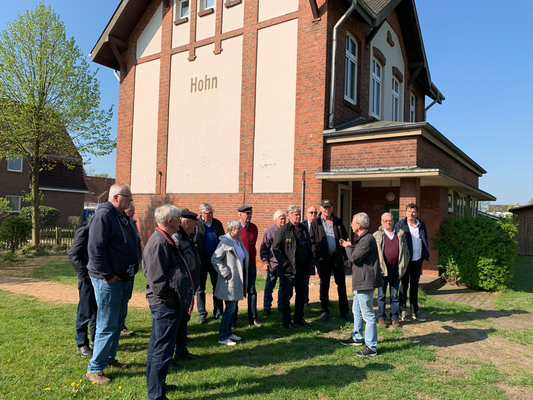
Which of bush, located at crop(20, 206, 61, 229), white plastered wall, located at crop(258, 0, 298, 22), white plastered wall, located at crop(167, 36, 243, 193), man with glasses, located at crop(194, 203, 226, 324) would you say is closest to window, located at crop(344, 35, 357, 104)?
white plastered wall, located at crop(258, 0, 298, 22)

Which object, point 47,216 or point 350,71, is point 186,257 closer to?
point 350,71

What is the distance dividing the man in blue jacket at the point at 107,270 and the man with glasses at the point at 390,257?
13.0 ft

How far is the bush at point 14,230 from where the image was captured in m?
15.8

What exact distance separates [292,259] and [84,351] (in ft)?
10.3

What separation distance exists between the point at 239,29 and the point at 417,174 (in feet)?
25.1

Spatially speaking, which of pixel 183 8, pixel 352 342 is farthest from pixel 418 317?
pixel 183 8

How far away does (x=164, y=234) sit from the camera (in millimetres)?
3719

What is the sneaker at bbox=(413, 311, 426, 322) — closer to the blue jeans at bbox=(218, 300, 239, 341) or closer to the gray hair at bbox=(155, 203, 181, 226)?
the blue jeans at bbox=(218, 300, 239, 341)

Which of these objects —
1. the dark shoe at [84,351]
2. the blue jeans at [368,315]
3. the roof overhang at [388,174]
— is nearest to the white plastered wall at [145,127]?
the roof overhang at [388,174]

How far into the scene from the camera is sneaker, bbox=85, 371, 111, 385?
4.01m

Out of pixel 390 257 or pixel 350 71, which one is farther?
pixel 350 71

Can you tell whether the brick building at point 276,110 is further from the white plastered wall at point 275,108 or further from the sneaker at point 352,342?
the sneaker at point 352,342

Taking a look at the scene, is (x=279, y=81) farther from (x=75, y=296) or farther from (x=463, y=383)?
→ (x=463, y=383)

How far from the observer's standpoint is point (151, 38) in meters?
15.0
